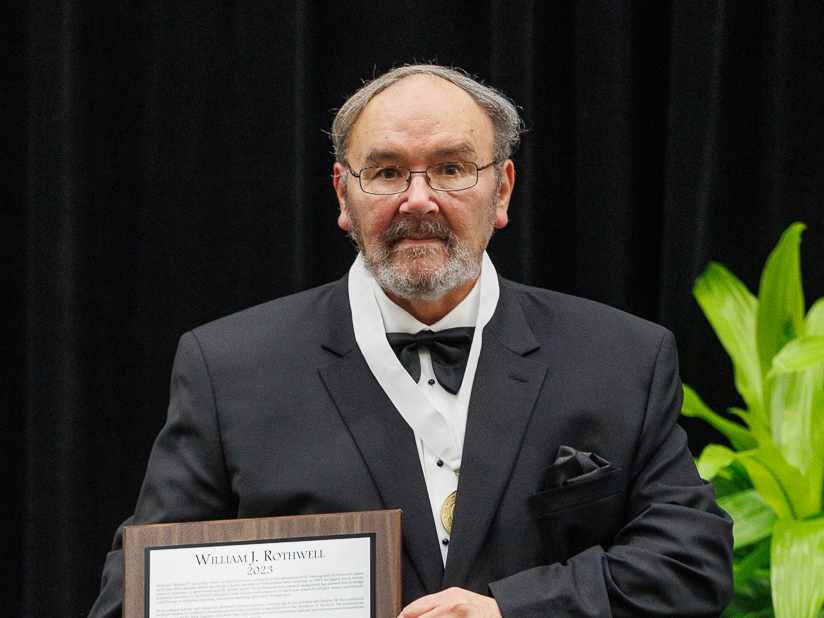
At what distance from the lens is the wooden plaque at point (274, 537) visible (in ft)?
4.51

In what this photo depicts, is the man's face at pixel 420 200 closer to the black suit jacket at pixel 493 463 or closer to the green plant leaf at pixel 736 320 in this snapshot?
the black suit jacket at pixel 493 463

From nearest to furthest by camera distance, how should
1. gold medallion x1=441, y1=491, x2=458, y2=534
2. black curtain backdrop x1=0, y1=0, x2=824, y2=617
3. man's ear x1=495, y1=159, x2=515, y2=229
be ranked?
gold medallion x1=441, y1=491, x2=458, y2=534 → man's ear x1=495, y1=159, x2=515, y2=229 → black curtain backdrop x1=0, y1=0, x2=824, y2=617

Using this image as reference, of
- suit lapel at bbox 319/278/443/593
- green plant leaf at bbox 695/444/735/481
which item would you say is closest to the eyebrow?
suit lapel at bbox 319/278/443/593

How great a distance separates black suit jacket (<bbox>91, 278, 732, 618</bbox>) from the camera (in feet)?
5.09

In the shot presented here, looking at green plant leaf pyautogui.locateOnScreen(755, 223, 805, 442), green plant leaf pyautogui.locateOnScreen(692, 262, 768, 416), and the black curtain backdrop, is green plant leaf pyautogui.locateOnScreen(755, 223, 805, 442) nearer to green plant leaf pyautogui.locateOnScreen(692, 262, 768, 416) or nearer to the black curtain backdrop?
green plant leaf pyautogui.locateOnScreen(692, 262, 768, 416)

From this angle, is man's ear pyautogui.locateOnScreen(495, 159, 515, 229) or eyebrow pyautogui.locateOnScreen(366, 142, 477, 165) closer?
eyebrow pyautogui.locateOnScreen(366, 142, 477, 165)

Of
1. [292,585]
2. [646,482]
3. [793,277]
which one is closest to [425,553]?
[292,585]

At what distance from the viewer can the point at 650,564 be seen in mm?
1534

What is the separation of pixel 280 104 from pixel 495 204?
0.96 metres

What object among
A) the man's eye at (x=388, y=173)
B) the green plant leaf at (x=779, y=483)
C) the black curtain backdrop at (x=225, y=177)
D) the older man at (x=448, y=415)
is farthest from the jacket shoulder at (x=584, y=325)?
the black curtain backdrop at (x=225, y=177)

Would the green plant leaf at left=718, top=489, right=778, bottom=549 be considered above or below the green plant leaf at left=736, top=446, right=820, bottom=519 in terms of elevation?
below

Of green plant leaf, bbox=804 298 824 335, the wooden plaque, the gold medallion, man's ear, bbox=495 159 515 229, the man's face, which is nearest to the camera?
the wooden plaque

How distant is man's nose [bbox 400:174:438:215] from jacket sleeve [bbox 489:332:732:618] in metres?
0.59

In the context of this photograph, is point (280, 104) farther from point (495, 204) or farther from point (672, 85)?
point (672, 85)
